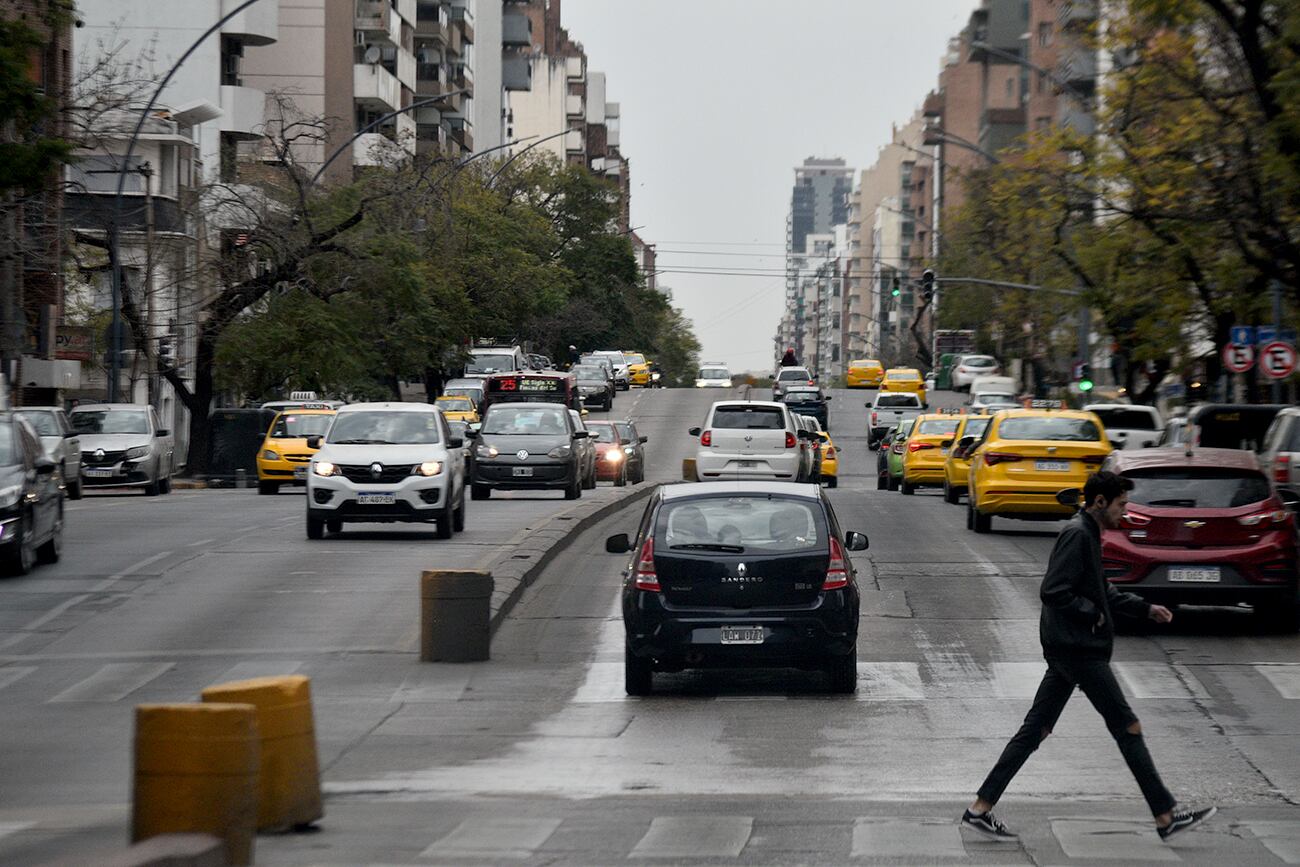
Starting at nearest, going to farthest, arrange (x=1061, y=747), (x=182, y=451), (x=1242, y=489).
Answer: (x=1061, y=747) < (x=1242, y=489) < (x=182, y=451)

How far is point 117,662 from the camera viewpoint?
55.4 feet

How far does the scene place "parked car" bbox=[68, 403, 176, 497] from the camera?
4034cm

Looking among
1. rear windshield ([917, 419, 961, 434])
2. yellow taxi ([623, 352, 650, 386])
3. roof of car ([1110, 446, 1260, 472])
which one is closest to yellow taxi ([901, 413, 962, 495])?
rear windshield ([917, 419, 961, 434])

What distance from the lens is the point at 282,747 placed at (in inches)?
377

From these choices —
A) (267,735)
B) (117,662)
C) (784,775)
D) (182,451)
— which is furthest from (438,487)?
(182,451)

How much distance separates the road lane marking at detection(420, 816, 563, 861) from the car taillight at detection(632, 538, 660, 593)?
15.4ft

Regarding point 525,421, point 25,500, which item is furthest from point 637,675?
point 525,421

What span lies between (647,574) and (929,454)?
93.1 ft

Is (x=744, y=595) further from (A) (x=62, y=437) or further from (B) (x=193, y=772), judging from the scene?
(A) (x=62, y=437)

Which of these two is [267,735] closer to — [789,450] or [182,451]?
[789,450]

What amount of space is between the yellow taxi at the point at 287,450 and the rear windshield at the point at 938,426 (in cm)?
1198

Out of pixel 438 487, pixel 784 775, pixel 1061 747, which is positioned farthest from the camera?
pixel 438 487

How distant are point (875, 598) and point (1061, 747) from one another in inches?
332

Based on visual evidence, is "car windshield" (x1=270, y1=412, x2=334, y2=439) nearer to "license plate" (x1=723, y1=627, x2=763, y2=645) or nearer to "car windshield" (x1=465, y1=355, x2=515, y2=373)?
"license plate" (x1=723, y1=627, x2=763, y2=645)
